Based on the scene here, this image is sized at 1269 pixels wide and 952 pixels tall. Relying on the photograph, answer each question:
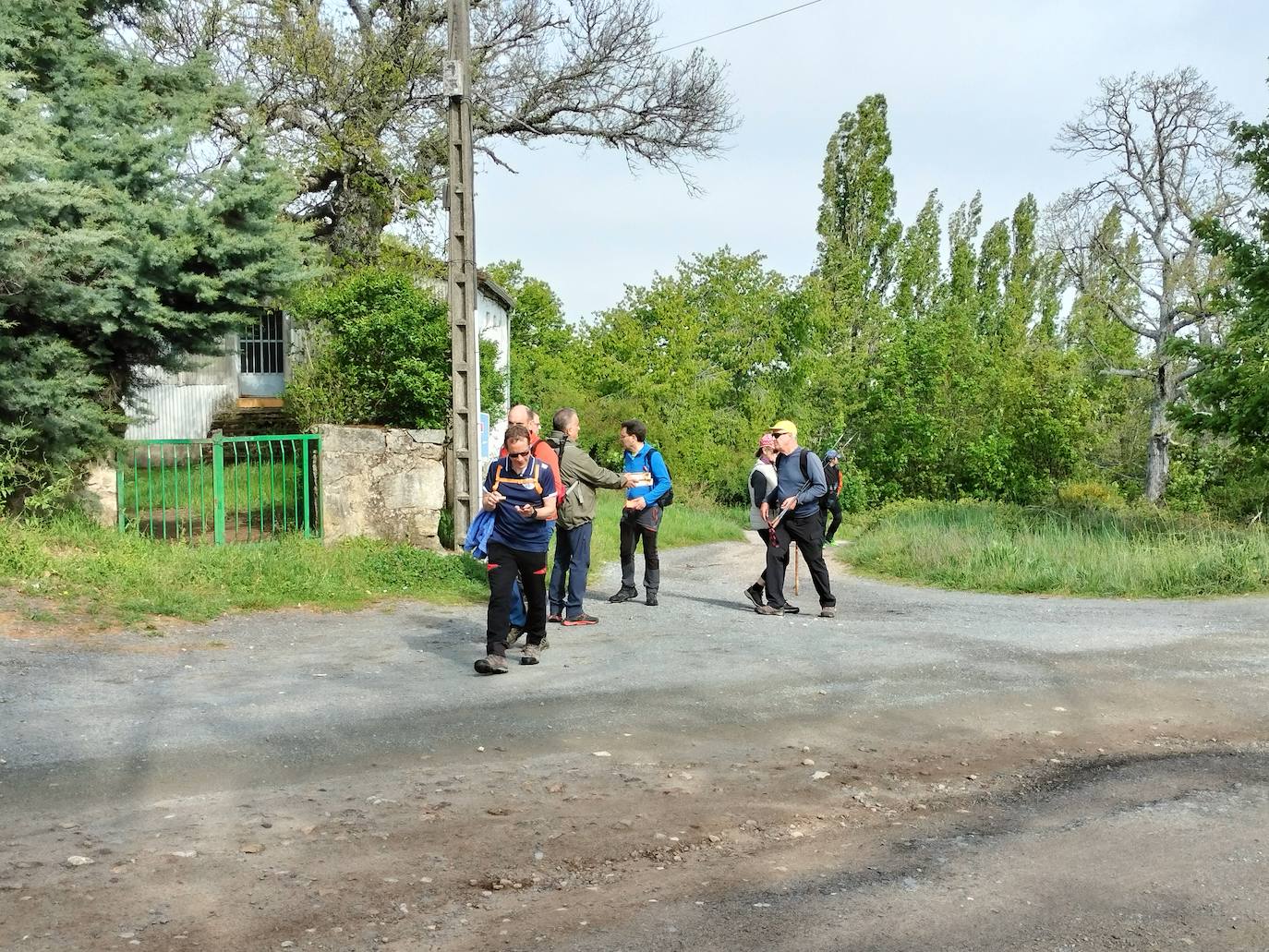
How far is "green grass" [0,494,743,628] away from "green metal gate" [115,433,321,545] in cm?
45

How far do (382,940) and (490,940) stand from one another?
368mm

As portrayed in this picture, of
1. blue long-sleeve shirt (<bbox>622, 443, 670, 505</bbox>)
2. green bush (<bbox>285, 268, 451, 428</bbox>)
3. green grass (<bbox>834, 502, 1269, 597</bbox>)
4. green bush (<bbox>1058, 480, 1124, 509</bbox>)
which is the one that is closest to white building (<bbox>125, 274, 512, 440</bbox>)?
green bush (<bbox>285, 268, 451, 428</bbox>)

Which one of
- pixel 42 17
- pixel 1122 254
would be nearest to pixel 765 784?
pixel 42 17

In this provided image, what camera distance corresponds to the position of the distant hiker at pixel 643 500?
444 inches

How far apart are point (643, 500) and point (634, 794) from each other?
6090 mm

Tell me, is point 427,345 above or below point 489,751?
above

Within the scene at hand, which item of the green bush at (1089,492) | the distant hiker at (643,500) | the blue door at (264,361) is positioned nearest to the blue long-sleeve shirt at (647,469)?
the distant hiker at (643,500)

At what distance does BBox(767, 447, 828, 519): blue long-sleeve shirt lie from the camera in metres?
10.6

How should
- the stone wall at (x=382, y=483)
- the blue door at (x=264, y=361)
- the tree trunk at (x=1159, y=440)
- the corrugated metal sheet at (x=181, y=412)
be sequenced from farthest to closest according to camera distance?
the tree trunk at (x=1159, y=440) < the blue door at (x=264, y=361) < the corrugated metal sheet at (x=181, y=412) < the stone wall at (x=382, y=483)

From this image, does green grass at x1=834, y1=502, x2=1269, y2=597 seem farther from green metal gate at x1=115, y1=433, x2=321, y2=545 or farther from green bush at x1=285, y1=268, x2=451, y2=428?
green metal gate at x1=115, y1=433, x2=321, y2=545

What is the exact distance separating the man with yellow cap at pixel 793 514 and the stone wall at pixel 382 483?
508cm

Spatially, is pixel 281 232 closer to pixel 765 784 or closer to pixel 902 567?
pixel 902 567

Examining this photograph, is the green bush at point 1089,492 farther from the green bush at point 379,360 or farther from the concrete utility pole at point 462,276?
the concrete utility pole at point 462,276

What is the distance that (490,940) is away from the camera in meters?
3.82
